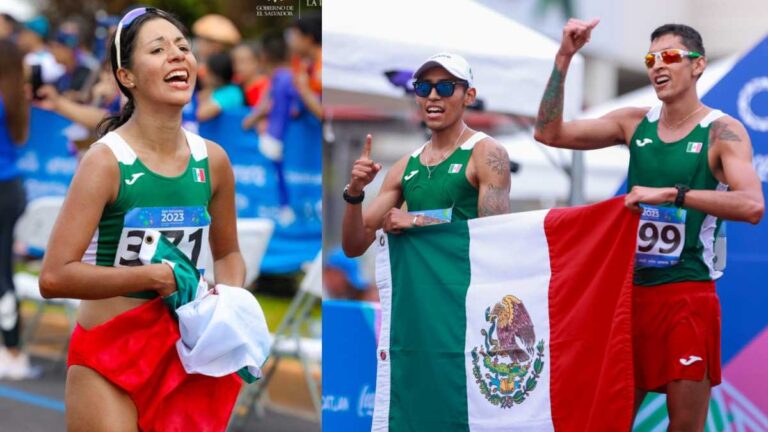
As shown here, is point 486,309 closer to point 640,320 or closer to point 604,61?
point 640,320

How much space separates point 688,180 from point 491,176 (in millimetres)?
819

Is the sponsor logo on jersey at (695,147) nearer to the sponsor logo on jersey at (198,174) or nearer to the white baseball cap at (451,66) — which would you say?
the white baseball cap at (451,66)

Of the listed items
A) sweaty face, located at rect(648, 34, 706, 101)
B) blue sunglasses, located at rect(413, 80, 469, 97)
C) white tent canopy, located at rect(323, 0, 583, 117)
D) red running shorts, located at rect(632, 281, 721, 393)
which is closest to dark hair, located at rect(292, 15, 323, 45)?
white tent canopy, located at rect(323, 0, 583, 117)

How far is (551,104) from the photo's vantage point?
17.3 feet

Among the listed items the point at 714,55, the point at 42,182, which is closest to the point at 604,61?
the point at 714,55

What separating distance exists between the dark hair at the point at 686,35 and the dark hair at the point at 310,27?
4227 mm

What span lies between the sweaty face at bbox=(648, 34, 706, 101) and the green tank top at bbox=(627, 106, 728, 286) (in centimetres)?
17

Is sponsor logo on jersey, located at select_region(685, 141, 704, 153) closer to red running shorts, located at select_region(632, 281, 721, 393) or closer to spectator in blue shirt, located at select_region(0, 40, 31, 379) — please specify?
red running shorts, located at select_region(632, 281, 721, 393)

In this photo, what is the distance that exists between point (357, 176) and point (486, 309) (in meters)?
0.80

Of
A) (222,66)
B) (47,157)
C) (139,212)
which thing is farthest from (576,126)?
(47,157)

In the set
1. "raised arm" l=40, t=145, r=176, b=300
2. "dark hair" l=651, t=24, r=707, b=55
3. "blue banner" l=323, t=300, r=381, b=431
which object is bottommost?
"blue banner" l=323, t=300, r=381, b=431

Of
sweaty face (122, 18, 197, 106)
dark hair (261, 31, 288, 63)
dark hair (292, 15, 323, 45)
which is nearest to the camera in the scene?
sweaty face (122, 18, 197, 106)

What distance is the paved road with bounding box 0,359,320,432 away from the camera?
7.98m

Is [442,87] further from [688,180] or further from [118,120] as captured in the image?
[118,120]
